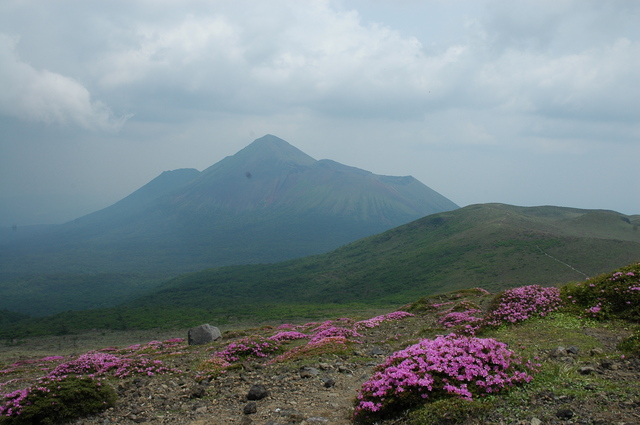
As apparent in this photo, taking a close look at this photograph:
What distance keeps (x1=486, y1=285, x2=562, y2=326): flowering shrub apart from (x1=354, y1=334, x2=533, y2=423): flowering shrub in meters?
5.92

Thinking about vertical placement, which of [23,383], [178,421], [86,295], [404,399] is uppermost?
[404,399]

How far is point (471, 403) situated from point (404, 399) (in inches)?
45.7

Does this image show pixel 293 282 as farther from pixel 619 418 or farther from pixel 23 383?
pixel 619 418

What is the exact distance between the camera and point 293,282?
112938 millimetres

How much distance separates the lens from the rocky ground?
6.45 m

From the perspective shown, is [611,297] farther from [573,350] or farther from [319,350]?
[319,350]

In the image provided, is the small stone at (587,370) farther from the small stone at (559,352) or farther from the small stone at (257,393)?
the small stone at (257,393)

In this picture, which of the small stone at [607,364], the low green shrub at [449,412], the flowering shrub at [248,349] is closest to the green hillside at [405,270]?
the flowering shrub at [248,349]

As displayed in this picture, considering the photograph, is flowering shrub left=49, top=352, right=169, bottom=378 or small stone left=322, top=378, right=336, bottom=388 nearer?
small stone left=322, top=378, right=336, bottom=388

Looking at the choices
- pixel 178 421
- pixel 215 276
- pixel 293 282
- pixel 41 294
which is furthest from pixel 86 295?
pixel 178 421

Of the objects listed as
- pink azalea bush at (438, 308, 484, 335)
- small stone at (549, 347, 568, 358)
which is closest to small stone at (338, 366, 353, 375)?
small stone at (549, 347, 568, 358)

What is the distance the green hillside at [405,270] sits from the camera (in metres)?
71.3

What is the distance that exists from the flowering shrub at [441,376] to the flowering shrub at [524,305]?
5923mm

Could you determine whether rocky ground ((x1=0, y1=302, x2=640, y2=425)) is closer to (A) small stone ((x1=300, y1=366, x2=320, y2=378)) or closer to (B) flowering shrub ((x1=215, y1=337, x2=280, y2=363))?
(A) small stone ((x1=300, y1=366, x2=320, y2=378))
